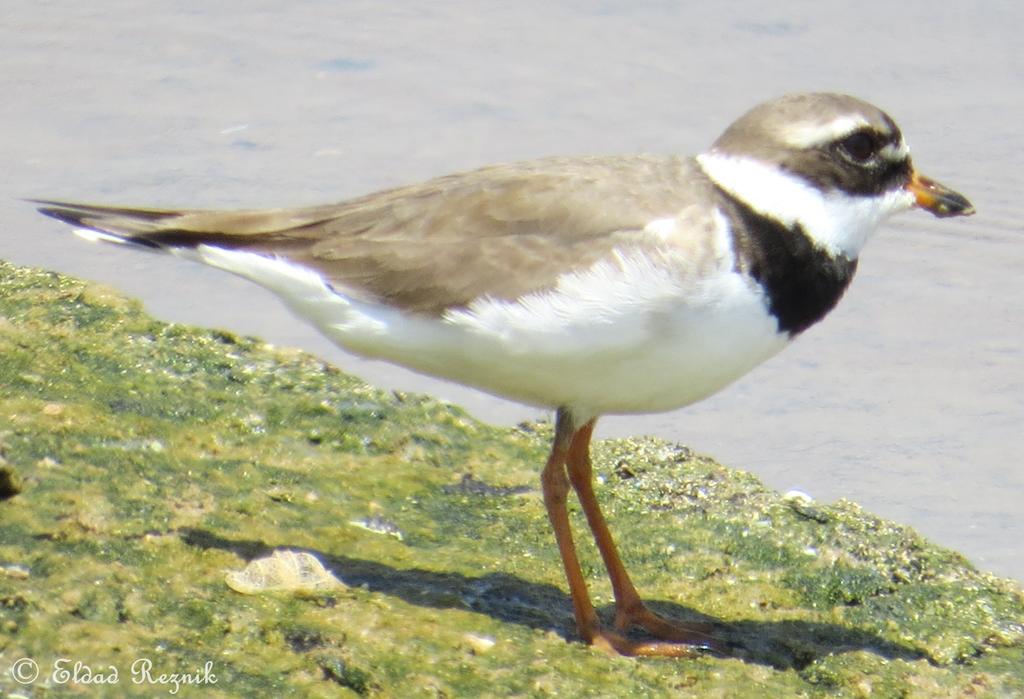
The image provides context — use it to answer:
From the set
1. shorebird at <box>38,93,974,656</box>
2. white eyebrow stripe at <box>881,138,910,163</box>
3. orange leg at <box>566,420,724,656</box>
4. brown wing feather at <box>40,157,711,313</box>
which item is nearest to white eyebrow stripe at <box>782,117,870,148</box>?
shorebird at <box>38,93,974,656</box>

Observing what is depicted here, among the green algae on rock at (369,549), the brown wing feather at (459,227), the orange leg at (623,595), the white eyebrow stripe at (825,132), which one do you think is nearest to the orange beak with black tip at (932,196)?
the white eyebrow stripe at (825,132)

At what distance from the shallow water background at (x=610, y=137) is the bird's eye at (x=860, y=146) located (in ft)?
9.76

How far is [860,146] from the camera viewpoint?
217 inches

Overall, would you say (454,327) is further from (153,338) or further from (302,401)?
(153,338)

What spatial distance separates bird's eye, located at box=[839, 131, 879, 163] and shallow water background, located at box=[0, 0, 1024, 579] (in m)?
2.98

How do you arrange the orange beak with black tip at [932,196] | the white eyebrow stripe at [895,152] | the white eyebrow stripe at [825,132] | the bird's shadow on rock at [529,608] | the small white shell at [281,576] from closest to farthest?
the small white shell at [281,576]
the bird's shadow on rock at [529,608]
the white eyebrow stripe at [825,132]
the white eyebrow stripe at [895,152]
the orange beak with black tip at [932,196]

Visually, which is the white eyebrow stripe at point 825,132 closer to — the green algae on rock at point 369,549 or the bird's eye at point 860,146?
the bird's eye at point 860,146

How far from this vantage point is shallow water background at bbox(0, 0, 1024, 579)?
8727 millimetres

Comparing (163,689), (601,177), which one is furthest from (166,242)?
(163,689)

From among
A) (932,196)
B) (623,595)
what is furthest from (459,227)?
(932,196)

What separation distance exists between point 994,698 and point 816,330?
15.5 feet

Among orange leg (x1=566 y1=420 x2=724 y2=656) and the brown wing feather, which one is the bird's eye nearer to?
the brown wing feather

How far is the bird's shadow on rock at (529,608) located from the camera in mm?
5262

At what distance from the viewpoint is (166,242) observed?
5.76 metres
